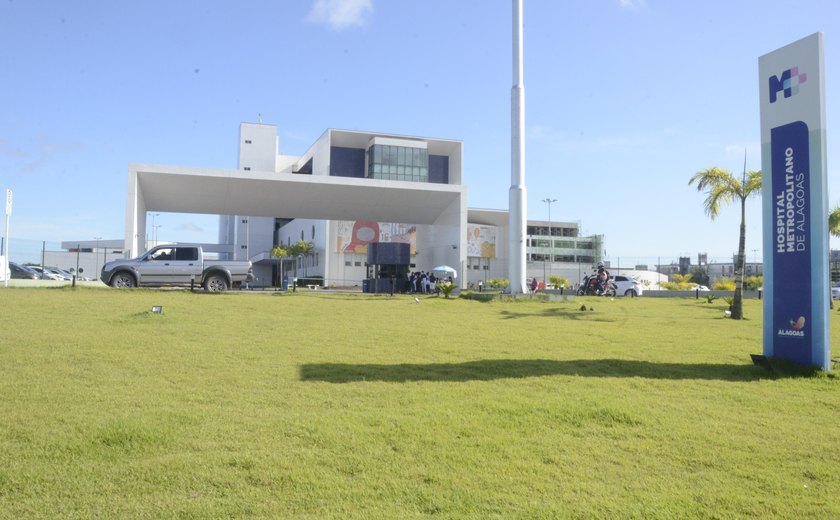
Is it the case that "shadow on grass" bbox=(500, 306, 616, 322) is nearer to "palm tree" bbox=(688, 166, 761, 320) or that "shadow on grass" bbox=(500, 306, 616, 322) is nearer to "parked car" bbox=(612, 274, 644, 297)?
"palm tree" bbox=(688, 166, 761, 320)

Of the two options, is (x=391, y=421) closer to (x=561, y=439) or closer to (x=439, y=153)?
(x=561, y=439)

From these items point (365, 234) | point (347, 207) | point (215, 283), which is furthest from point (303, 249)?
point (215, 283)

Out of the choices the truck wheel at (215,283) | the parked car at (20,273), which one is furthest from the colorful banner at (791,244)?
the parked car at (20,273)

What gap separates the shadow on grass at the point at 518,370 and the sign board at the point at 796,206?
760 mm

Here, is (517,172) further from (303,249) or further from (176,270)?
(303,249)

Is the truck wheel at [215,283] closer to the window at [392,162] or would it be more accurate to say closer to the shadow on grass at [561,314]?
the shadow on grass at [561,314]

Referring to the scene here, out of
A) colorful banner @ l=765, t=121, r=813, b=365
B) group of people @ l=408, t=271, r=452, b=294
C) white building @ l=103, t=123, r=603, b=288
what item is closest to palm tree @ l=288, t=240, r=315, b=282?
white building @ l=103, t=123, r=603, b=288

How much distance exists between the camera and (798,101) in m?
8.91

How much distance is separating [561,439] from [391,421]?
4.73 feet

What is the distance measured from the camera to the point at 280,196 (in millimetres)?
39781

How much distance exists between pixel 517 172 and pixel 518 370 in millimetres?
20790

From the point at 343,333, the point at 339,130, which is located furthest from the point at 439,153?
the point at 343,333

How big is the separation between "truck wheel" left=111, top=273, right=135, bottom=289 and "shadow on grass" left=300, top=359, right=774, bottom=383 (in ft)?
56.9

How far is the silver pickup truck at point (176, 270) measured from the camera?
75.2 ft
